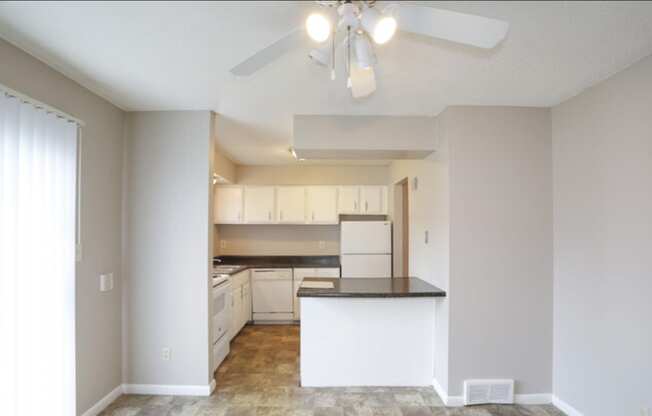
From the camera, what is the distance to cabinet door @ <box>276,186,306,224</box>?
5.40 metres

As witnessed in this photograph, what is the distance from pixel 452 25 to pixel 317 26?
0.48 metres

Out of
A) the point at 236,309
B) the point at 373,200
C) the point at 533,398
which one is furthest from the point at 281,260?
the point at 533,398

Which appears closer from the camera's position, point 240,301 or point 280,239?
point 240,301

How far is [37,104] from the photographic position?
2.03 m

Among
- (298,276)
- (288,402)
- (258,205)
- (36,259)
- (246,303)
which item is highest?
(258,205)

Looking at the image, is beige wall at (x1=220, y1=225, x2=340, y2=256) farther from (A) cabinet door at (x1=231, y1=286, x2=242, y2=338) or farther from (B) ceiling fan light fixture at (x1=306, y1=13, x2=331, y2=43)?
(B) ceiling fan light fixture at (x1=306, y1=13, x2=331, y2=43)

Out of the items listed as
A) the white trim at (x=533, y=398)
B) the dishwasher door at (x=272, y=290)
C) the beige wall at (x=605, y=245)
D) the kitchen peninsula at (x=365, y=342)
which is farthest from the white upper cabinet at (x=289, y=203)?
the white trim at (x=533, y=398)

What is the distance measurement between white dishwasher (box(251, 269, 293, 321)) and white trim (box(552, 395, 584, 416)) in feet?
10.8

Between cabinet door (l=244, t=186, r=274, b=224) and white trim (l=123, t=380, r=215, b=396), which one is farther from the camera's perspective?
cabinet door (l=244, t=186, r=274, b=224)

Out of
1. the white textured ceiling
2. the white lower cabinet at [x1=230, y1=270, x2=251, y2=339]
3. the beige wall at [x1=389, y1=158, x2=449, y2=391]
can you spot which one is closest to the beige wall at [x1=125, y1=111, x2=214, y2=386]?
the white textured ceiling

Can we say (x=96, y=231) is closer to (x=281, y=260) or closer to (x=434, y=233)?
(x=434, y=233)

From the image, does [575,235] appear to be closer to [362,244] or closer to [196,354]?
[362,244]

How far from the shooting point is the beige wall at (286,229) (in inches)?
224

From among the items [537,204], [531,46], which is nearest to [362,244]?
[537,204]
